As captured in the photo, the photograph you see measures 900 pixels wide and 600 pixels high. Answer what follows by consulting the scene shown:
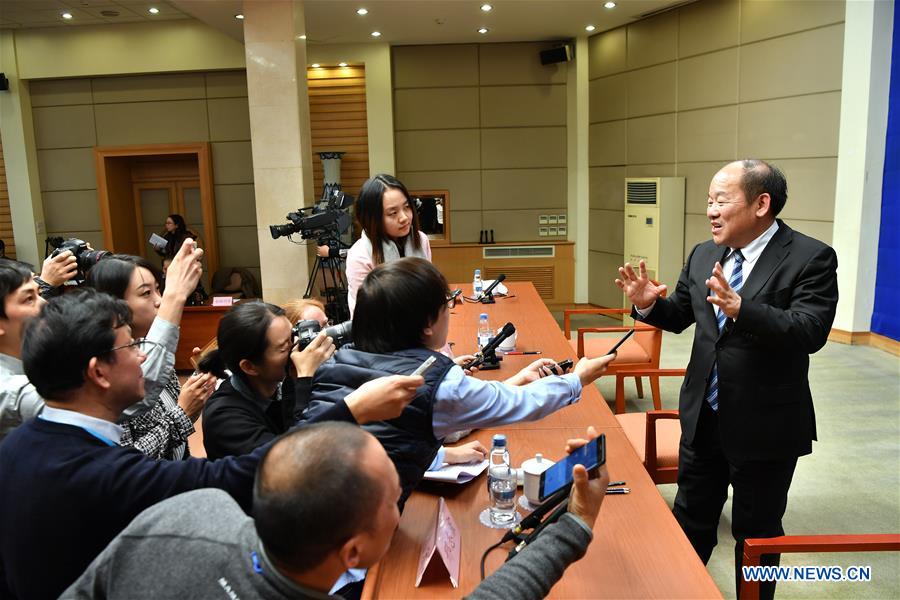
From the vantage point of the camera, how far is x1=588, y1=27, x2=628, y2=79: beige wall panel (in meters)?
7.87

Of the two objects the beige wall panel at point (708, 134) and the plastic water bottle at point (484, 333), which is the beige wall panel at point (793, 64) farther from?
the plastic water bottle at point (484, 333)

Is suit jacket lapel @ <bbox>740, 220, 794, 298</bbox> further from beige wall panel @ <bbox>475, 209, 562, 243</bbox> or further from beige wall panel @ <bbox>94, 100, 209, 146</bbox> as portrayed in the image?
beige wall panel @ <bbox>94, 100, 209, 146</bbox>

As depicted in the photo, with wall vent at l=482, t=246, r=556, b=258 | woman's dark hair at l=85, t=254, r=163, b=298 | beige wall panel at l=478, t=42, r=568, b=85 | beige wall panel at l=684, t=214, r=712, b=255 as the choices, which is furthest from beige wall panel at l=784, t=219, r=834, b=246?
woman's dark hair at l=85, t=254, r=163, b=298

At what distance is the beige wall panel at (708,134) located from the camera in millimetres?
6742

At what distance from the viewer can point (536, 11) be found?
6.92 m

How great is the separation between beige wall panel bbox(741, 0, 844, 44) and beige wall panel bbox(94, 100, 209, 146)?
20.9 feet

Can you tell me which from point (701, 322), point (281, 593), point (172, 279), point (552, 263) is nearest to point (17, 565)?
point (281, 593)

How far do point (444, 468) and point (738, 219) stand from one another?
1245 millimetres

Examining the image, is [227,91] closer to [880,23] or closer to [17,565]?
[880,23]

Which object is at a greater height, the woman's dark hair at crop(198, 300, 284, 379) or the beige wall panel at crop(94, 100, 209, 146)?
the beige wall panel at crop(94, 100, 209, 146)

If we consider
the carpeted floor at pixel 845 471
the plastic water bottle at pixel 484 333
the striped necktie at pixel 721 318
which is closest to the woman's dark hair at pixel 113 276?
the plastic water bottle at pixel 484 333

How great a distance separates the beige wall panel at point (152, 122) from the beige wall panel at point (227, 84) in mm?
249

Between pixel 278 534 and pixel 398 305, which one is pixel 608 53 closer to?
pixel 398 305

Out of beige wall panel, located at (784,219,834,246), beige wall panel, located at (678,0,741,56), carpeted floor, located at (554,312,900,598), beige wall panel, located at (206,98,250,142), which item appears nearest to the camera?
carpeted floor, located at (554,312,900,598)
